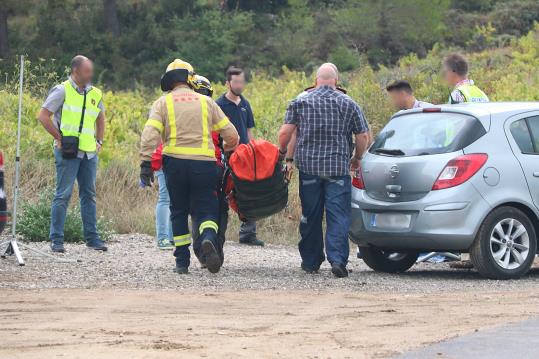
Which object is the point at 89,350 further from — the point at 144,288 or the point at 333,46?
the point at 333,46

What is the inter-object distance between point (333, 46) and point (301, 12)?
4546 millimetres

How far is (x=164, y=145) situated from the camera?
11.9 m

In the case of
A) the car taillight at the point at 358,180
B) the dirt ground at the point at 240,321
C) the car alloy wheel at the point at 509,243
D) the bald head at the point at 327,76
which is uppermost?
the bald head at the point at 327,76

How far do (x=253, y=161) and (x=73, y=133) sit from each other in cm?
262

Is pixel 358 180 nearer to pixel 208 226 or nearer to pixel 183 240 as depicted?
pixel 208 226

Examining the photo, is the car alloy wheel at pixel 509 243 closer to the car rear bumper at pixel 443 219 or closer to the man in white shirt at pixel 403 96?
the car rear bumper at pixel 443 219

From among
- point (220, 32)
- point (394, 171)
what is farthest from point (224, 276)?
point (220, 32)

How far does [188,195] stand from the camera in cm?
1203

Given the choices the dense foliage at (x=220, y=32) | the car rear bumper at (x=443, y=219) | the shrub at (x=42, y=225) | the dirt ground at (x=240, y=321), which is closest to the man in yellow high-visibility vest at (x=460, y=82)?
the car rear bumper at (x=443, y=219)

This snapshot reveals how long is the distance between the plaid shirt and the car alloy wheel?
1514mm

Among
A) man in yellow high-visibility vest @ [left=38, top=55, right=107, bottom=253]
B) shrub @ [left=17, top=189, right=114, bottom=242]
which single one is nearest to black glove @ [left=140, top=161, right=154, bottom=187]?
man in yellow high-visibility vest @ [left=38, top=55, right=107, bottom=253]

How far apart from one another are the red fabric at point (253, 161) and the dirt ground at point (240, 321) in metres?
1.61

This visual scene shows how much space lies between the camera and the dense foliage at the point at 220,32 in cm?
4822

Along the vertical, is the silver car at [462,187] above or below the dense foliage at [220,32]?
below
